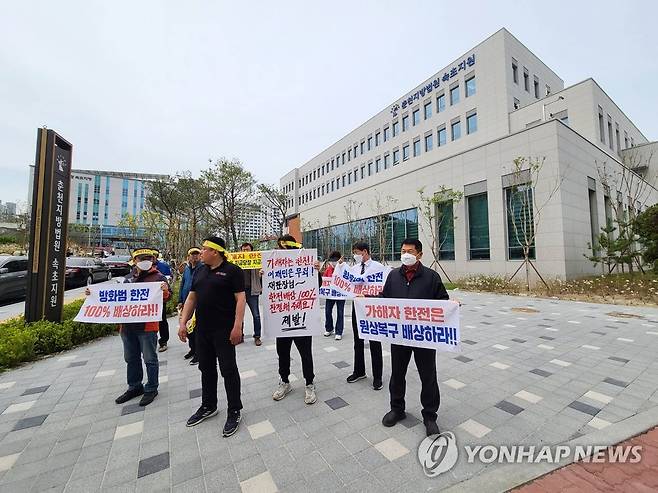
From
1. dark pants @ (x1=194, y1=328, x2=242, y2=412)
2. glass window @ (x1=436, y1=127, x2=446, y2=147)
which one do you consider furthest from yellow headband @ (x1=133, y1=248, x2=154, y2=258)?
glass window @ (x1=436, y1=127, x2=446, y2=147)

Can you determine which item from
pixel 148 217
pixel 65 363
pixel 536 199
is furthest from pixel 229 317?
pixel 148 217

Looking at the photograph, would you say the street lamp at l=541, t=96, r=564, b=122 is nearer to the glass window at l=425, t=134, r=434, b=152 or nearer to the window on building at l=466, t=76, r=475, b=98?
the window on building at l=466, t=76, r=475, b=98

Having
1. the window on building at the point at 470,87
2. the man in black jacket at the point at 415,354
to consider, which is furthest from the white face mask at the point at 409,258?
the window on building at the point at 470,87

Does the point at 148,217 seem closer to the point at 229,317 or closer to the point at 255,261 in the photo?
the point at 255,261

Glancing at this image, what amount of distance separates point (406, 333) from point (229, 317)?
179cm

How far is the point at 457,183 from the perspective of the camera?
710 inches

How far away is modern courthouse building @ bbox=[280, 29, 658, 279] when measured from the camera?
14.4 m

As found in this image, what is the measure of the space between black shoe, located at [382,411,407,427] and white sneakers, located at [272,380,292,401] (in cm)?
123

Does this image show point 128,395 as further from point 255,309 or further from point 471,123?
point 471,123

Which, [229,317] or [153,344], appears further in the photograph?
[153,344]

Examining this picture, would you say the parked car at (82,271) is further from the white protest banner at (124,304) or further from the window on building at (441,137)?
the window on building at (441,137)

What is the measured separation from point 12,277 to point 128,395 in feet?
36.3

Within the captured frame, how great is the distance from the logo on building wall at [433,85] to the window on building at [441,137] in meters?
3.98

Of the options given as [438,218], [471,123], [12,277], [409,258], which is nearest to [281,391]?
[409,258]
